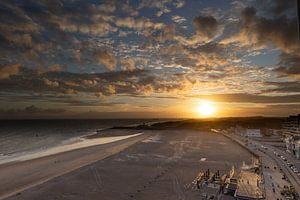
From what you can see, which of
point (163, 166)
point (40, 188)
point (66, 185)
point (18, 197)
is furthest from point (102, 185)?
point (163, 166)

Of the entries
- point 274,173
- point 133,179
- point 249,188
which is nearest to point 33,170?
point 133,179

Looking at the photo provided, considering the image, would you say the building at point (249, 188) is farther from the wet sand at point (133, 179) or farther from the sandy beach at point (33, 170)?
the sandy beach at point (33, 170)

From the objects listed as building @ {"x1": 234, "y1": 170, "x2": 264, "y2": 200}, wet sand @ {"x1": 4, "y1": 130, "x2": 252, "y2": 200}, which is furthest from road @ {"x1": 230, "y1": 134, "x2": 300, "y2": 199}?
wet sand @ {"x1": 4, "y1": 130, "x2": 252, "y2": 200}

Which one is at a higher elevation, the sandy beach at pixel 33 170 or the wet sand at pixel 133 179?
the wet sand at pixel 133 179

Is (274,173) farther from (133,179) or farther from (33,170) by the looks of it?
(33,170)

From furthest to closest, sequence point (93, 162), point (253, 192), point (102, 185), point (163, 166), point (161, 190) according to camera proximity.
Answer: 1. point (93, 162)
2. point (163, 166)
3. point (102, 185)
4. point (161, 190)
5. point (253, 192)

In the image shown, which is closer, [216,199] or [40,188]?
[216,199]

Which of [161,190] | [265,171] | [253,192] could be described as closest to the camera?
[253,192]

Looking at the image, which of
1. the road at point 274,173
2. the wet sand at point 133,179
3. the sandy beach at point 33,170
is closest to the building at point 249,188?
the road at point 274,173

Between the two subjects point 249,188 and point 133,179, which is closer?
point 249,188

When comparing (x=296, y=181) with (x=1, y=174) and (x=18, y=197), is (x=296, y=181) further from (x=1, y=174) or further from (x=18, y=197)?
(x=1, y=174)

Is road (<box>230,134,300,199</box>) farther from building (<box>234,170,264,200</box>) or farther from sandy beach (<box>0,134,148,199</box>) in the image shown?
sandy beach (<box>0,134,148,199</box>)
